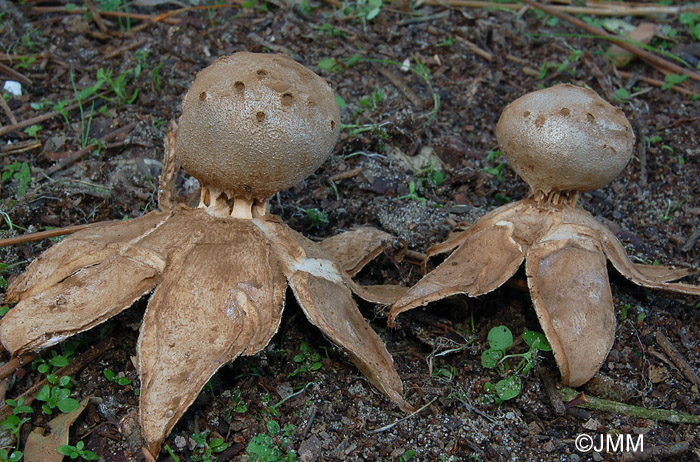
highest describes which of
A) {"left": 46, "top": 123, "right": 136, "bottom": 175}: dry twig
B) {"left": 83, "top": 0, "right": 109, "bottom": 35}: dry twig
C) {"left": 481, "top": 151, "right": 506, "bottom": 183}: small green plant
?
{"left": 83, "top": 0, "right": 109, "bottom": 35}: dry twig

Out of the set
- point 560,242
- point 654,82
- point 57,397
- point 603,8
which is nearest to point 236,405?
point 57,397

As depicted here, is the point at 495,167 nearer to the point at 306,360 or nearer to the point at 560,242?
the point at 560,242

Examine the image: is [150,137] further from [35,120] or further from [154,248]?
[154,248]

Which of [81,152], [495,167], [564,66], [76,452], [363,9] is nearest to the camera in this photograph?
[76,452]

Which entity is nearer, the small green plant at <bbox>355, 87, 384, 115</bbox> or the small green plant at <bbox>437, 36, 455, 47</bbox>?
the small green plant at <bbox>355, 87, 384, 115</bbox>

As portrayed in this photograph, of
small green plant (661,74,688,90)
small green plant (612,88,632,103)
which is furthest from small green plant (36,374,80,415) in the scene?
small green plant (661,74,688,90)

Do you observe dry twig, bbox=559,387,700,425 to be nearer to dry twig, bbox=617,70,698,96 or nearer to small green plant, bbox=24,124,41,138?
dry twig, bbox=617,70,698,96

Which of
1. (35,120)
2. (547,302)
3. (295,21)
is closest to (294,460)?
(547,302)
